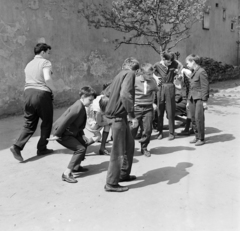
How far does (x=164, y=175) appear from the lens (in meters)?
4.85

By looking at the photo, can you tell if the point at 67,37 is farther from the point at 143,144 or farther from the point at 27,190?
the point at 27,190

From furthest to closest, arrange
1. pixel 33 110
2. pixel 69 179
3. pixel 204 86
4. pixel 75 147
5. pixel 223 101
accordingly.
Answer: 1. pixel 223 101
2. pixel 204 86
3. pixel 33 110
4. pixel 75 147
5. pixel 69 179

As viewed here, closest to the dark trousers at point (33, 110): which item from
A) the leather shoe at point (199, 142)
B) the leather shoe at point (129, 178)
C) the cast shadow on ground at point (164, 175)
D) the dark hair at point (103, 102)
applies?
the dark hair at point (103, 102)

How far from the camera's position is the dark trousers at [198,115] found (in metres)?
6.20

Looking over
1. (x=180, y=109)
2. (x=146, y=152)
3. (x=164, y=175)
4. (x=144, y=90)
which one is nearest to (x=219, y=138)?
(x=180, y=109)

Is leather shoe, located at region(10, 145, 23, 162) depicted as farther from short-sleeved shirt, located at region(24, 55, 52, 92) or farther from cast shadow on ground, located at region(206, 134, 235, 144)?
cast shadow on ground, located at region(206, 134, 235, 144)

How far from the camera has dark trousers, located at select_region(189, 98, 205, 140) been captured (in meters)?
6.20

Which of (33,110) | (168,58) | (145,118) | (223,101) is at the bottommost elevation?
(223,101)

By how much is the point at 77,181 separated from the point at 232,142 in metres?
3.34

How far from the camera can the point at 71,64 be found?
1049 centimetres

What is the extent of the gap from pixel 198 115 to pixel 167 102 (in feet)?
2.72

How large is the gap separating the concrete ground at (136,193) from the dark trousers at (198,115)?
11.1 inches

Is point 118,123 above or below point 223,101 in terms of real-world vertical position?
above

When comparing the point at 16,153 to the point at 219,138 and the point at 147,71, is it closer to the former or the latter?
the point at 147,71
